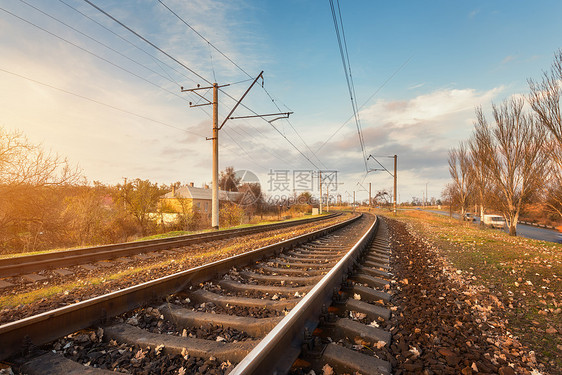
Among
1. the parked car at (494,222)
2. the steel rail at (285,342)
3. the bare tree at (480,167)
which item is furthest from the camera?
the parked car at (494,222)

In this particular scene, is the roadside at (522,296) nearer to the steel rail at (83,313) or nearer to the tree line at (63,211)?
the steel rail at (83,313)

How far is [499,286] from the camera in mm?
5070

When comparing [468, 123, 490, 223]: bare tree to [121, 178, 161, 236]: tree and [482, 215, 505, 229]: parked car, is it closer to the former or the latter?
[482, 215, 505, 229]: parked car

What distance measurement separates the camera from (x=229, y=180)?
8225cm

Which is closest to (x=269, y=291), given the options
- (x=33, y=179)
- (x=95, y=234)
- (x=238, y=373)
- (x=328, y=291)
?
(x=328, y=291)

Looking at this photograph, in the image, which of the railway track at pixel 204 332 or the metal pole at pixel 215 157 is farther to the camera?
the metal pole at pixel 215 157

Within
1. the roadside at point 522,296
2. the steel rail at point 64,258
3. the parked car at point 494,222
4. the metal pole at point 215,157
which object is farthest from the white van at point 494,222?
the steel rail at point 64,258

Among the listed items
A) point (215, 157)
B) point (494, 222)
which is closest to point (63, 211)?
point (215, 157)

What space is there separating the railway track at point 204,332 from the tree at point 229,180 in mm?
78324

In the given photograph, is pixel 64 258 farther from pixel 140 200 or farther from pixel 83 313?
pixel 140 200

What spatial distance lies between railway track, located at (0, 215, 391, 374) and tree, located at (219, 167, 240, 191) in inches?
3084

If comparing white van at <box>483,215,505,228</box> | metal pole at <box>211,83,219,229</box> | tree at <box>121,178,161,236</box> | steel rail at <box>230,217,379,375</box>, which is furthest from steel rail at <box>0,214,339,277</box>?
white van at <box>483,215,505,228</box>

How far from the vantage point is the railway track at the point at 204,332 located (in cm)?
203

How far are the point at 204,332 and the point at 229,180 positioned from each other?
8108 centimetres
